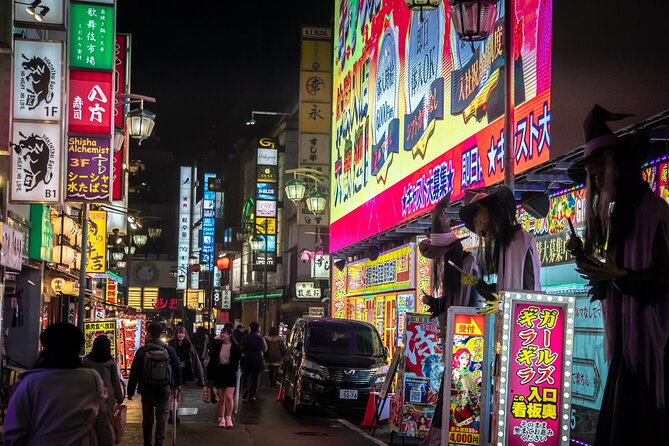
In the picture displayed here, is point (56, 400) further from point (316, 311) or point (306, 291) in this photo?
point (306, 291)

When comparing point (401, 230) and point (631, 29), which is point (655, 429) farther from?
point (401, 230)

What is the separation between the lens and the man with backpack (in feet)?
45.2

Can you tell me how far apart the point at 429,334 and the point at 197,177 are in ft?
306

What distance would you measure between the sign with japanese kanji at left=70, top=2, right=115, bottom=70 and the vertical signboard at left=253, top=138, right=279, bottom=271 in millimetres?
33665

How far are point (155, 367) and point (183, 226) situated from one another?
300ft

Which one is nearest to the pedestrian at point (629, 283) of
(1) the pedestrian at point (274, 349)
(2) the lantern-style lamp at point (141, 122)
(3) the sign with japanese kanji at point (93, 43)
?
(3) the sign with japanese kanji at point (93, 43)

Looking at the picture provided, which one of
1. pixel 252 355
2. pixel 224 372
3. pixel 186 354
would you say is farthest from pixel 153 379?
pixel 252 355

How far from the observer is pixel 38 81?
17266 mm

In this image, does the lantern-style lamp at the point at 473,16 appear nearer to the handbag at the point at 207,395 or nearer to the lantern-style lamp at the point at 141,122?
the handbag at the point at 207,395

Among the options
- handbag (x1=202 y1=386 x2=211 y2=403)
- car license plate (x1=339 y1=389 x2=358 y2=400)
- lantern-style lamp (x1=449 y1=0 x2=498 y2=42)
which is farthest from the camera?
car license plate (x1=339 y1=389 x2=358 y2=400)

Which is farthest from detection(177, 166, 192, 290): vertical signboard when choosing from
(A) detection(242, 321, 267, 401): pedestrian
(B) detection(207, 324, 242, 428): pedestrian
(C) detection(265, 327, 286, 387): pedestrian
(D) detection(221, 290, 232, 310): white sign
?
(B) detection(207, 324, 242, 428): pedestrian

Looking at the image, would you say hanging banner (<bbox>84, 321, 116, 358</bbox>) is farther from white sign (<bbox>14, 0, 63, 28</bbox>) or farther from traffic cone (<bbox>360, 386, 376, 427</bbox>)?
white sign (<bbox>14, 0, 63, 28</bbox>)

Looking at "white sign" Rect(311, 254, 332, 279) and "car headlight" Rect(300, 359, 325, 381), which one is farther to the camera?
"white sign" Rect(311, 254, 332, 279)

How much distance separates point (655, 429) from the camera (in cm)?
595
